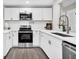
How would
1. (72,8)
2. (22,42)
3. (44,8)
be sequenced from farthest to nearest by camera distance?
(44,8)
(22,42)
(72,8)

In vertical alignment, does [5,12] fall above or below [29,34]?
above

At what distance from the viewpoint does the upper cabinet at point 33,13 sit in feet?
26.3

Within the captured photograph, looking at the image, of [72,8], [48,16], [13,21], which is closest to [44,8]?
[48,16]

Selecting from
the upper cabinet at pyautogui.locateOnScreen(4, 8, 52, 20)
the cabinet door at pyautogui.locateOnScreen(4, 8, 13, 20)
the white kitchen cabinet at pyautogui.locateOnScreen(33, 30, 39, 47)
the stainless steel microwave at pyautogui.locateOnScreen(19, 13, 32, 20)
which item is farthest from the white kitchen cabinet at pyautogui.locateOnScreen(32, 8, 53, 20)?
the cabinet door at pyautogui.locateOnScreen(4, 8, 13, 20)

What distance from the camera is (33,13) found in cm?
809

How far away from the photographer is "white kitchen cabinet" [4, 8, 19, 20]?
8.01m

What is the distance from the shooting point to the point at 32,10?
26.5 feet

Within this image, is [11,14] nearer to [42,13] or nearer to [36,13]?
[36,13]

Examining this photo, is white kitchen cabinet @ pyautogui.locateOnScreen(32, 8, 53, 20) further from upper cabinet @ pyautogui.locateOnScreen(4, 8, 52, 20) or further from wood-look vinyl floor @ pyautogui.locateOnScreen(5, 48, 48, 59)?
wood-look vinyl floor @ pyautogui.locateOnScreen(5, 48, 48, 59)

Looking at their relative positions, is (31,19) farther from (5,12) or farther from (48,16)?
(5,12)

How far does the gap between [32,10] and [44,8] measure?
2.23 ft

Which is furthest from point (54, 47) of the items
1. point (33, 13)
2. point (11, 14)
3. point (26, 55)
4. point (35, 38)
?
point (11, 14)

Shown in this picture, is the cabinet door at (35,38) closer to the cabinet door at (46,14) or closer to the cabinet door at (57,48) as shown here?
the cabinet door at (46,14)

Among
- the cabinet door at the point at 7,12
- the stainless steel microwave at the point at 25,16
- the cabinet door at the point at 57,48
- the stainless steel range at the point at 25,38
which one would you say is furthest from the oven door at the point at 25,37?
the cabinet door at the point at 57,48
